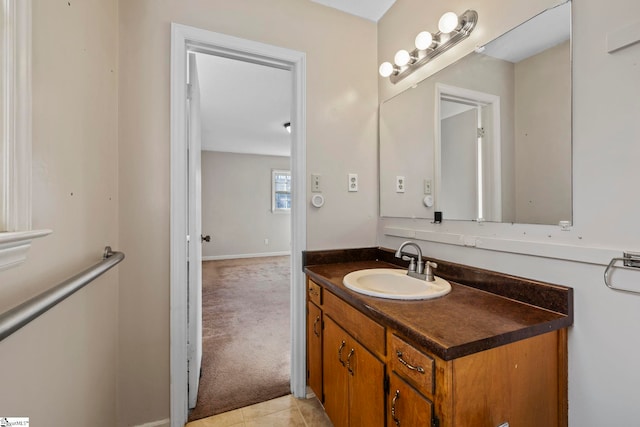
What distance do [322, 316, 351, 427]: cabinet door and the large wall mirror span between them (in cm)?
81

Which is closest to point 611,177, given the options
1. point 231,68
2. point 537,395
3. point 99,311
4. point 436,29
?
point 537,395

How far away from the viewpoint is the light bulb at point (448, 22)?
1261mm

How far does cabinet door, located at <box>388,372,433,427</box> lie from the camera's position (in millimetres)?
749

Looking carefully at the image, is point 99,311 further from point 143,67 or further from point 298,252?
point 143,67

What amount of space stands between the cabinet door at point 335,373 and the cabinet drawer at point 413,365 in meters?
0.32

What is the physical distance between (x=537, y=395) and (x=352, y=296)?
0.66m

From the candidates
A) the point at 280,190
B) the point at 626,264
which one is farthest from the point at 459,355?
the point at 280,190

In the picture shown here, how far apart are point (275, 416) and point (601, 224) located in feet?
5.72

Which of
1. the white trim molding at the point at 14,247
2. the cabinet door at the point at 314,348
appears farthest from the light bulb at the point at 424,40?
the white trim molding at the point at 14,247

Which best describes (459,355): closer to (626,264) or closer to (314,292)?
(626,264)

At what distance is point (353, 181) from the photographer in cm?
181

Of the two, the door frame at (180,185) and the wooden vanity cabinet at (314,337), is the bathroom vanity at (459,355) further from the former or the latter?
the door frame at (180,185)

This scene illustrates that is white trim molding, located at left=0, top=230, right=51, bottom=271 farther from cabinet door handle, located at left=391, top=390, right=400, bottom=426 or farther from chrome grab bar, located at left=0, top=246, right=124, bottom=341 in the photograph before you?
cabinet door handle, located at left=391, top=390, right=400, bottom=426

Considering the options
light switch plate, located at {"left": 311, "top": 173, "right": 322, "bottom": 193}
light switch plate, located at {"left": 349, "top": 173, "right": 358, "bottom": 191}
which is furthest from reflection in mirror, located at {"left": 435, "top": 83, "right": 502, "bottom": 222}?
light switch plate, located at {"left": 311, "top": 173, "right": 322, "bottom": 193}
